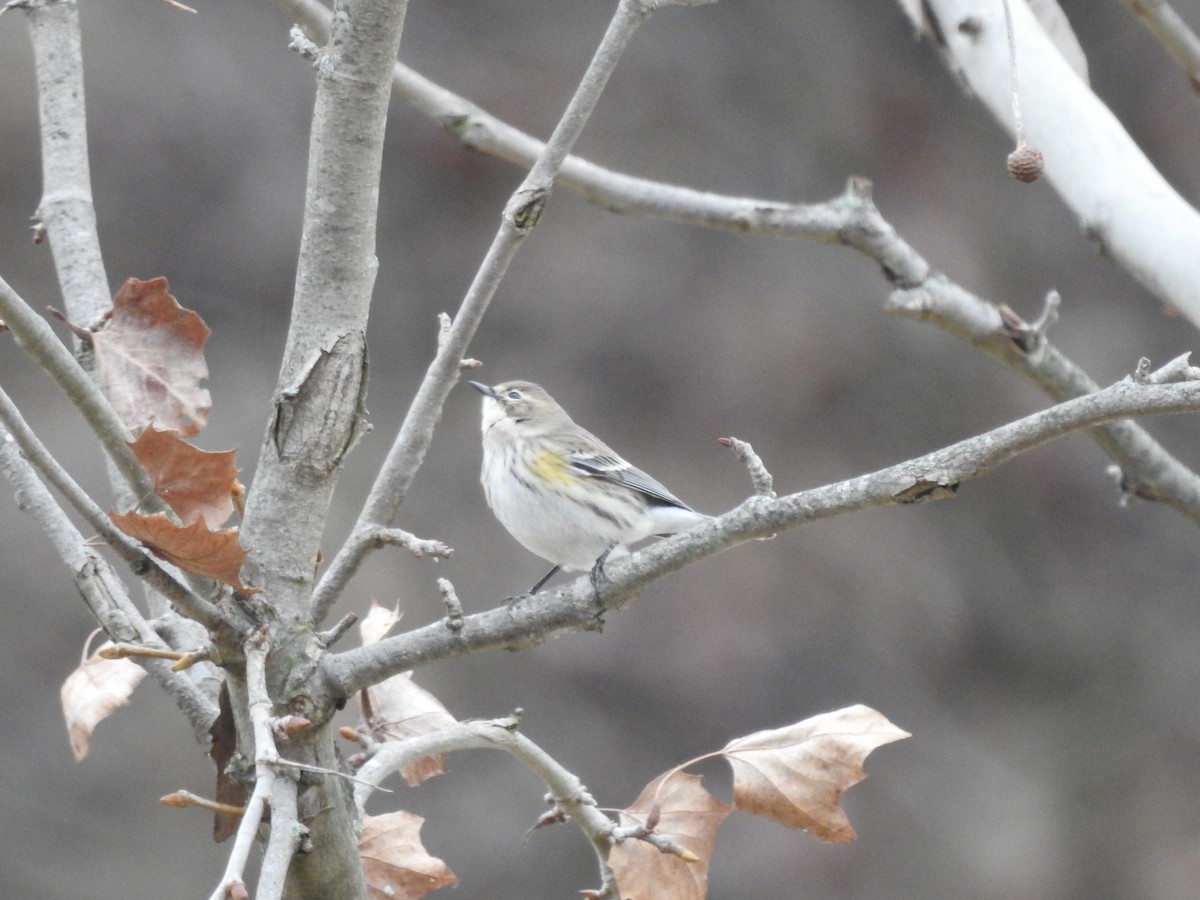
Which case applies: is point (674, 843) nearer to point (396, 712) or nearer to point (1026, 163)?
point (396, 712)

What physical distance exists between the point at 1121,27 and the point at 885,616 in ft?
9.25

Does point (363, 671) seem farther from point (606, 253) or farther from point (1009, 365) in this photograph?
point (606, 253)

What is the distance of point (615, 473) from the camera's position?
90.6 inches

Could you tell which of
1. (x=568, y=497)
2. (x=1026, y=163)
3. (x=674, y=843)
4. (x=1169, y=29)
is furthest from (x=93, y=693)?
(x=1169, y=29)

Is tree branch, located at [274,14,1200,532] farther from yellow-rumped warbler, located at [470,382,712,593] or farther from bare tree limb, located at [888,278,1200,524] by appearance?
yellow-rumped warbler, located at [470,382,712,593]

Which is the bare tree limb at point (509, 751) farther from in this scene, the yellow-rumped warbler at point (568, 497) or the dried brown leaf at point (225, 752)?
the yellow-rumped warbler at point (568, 497)

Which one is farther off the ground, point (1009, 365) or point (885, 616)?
point (885, 616)

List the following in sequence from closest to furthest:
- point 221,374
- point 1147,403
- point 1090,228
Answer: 1. point 1147,403
2. point 1090,228
3. point 221,374

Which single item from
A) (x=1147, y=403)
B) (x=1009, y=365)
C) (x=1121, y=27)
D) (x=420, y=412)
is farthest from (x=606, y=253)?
(x=1147, y=403)

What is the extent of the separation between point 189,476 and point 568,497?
1338 millimetres

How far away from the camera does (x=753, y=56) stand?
18.1ft

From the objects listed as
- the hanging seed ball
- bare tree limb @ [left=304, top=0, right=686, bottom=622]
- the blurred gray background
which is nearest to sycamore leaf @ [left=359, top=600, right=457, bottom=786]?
bare tree limb @ [left=304, top=0, right=686, bottom=622]

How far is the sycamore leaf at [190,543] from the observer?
2.74 feet

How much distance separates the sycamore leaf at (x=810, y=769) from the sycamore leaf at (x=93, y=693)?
539 millimetres
